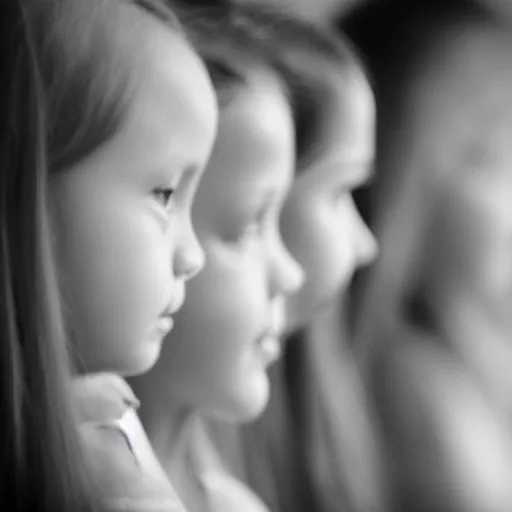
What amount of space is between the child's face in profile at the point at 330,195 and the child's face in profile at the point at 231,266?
92mm

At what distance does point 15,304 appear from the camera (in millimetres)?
434

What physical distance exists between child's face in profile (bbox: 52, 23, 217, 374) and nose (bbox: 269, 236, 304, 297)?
0.40 feet

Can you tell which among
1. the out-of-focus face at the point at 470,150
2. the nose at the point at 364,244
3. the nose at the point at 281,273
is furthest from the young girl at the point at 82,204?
the out-of-focus face at the point at 470,150

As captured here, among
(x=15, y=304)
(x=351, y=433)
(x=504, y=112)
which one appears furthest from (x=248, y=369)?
(x=504, y=112)

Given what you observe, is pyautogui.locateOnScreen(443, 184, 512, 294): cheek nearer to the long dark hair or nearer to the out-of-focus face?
the out-of-focus face

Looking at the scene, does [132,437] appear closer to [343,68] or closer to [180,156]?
[180,156]

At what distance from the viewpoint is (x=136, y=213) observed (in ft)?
1.54

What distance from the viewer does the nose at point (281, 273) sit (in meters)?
0.62

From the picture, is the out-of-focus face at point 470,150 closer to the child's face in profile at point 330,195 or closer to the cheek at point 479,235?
the cheek at point 479,235

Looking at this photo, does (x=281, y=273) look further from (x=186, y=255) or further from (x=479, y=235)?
(x=479, y=235)

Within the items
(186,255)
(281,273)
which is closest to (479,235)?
(281,273)

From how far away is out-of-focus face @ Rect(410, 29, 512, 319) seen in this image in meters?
0.89

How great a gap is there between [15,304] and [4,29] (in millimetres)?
111

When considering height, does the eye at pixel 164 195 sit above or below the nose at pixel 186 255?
above
